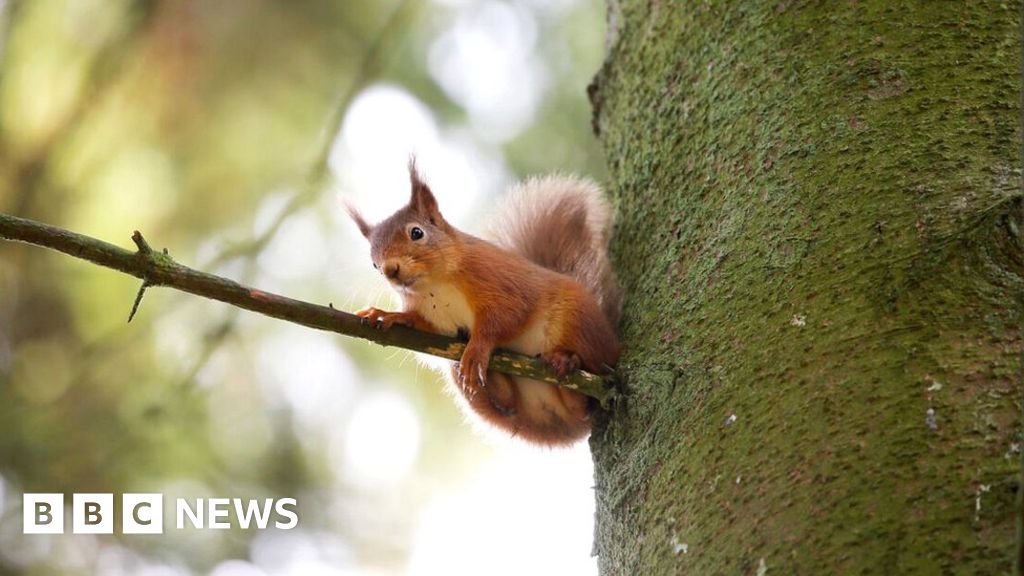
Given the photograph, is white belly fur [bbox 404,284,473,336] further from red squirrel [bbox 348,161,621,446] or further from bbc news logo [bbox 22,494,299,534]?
bbc news logo [bbox 22,494,299,534]

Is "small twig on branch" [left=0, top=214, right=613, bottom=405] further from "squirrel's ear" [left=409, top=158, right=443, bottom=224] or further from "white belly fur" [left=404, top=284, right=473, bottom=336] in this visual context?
"squirrel's ear" [left=409, top=158, right=443, bottom=224]

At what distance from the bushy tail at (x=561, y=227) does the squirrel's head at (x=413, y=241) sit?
0.58ft

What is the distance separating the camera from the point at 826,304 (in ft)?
5.16

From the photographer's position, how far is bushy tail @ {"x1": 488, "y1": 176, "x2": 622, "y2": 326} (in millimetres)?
2475

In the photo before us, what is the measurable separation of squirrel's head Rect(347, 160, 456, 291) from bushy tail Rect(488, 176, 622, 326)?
0.18 m

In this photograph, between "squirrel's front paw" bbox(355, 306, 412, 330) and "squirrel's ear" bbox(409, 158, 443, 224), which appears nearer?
"squirrel's front paw" bbox(355, 306, 412, 330)

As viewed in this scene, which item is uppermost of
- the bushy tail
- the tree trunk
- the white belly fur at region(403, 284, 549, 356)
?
the bushy tail

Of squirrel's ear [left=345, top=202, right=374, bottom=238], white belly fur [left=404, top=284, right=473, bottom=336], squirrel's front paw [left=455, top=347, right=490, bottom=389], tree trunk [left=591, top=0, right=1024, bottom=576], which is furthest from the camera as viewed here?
squirrel's ear [left=345, top=202, right=374, bottom=238]

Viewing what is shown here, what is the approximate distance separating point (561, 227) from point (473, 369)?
1.91 ft

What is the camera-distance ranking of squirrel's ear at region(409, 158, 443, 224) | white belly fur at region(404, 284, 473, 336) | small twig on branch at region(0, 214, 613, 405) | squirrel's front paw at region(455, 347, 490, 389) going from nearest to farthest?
small twig on branch at region(0, 214, 613, 405)
squirrel's front paw at region(455, 347, 490, 389)
white belly fur at region(404, 284, 473, 336)
squirrel's ear at region(409, 158, 443, 224)

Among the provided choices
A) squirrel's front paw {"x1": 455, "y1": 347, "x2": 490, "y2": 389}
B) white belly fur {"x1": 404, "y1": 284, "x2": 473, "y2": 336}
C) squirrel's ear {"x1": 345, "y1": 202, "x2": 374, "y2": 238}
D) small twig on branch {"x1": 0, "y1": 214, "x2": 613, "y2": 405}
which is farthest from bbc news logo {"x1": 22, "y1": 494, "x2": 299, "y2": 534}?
small twig on branch {"x1": 0, "y1": 214, "x2": 613, "y2": 405}

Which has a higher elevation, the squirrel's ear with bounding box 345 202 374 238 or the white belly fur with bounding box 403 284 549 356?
the squirrel's ear with bounding box 345 202 374 238

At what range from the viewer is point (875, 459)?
53.6 inches

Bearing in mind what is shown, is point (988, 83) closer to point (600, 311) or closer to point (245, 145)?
point (600, 311)
